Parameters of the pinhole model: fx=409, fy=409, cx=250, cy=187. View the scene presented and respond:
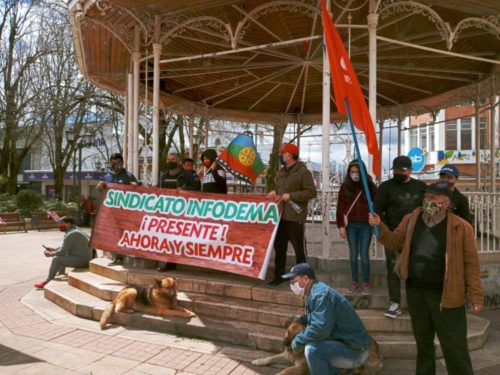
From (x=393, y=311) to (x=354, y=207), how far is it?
51.9 inches

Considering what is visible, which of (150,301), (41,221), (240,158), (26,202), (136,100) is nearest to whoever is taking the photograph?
(150,301)

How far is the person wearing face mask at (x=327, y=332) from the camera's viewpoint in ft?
11.6

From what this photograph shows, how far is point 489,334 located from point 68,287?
259 inches

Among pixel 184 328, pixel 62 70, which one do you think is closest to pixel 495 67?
pixel 184 328

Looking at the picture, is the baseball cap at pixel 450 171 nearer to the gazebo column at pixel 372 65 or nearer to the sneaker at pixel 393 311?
the gazebo column at pixel 372 65

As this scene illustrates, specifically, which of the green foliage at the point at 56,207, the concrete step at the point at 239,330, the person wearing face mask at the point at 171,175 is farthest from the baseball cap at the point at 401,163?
the green foliage at the point at 56,207

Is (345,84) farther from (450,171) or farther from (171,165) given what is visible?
(171,165)

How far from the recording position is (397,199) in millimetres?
4801

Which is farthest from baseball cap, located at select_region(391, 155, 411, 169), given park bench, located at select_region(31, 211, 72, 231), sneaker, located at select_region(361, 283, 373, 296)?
park bench, located at select_region(31, 211, 72, 231)

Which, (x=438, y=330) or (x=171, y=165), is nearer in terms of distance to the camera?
(x=438, y=330)

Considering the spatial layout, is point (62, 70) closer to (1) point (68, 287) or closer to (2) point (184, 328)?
(1) point (68, 287)

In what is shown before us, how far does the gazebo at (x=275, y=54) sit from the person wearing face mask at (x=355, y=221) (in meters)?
0.76

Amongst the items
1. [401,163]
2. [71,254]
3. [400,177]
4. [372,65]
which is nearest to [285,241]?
[400,177]

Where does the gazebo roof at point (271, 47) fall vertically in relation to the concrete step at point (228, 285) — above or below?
above
